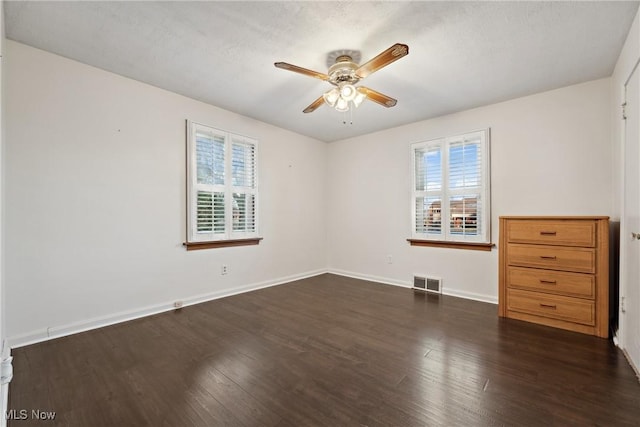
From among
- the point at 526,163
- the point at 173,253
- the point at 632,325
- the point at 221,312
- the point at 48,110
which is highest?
the point at 48,110

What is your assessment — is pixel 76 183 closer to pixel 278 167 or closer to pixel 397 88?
pixel 278 167

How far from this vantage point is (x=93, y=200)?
2.73 metres

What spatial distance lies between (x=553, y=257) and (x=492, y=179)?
3.90 feet

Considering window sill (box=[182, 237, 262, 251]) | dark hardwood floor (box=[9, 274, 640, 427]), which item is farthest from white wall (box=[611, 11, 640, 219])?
window sill (box=[182, 237, 262, 251])

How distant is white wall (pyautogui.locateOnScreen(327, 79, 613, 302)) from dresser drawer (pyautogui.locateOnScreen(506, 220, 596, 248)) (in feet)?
1.70

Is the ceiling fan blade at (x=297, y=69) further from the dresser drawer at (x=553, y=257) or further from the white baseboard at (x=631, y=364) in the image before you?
the white baseboard at (x=631, y=364)

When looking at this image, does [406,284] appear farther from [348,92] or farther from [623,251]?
[348,92]

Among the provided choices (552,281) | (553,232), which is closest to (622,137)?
(553,232)

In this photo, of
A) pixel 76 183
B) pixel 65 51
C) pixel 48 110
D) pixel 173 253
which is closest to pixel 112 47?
pixel 65 51

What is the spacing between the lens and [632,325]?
2.07 m

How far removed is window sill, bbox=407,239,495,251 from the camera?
3605 millimetres

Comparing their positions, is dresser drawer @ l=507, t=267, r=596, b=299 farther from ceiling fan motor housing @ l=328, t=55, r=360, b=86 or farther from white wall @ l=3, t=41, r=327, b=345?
white wall @ l=3, t=41, r=327, b=345

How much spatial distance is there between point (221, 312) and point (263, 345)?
1.03 metres

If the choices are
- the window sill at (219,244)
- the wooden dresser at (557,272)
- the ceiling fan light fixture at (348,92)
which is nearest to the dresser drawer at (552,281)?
the wooden dresser at (557,272)
